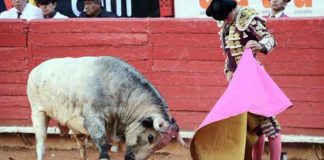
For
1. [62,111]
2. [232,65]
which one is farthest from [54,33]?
[232,65]

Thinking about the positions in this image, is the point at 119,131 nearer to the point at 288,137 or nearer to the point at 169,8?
the point at 288,137

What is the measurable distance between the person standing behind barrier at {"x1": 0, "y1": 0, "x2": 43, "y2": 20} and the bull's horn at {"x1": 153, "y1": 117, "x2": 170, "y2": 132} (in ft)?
9.75

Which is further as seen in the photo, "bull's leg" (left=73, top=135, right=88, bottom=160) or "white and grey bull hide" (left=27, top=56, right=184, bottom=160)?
"bull's leg" (left=73, top=135, right=88, bottom=160)

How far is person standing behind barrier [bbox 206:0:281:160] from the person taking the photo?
5586 mm

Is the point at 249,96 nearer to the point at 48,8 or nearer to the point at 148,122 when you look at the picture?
the point at 148,122

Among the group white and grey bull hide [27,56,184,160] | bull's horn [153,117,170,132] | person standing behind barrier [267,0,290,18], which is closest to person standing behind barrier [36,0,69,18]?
person standing behind barrier [267,0,290,18]

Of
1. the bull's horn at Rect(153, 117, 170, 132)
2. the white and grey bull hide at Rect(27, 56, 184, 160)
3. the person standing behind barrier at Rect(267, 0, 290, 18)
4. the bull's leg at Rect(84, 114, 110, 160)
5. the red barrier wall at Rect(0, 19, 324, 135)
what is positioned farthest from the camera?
the person standing behind barrier at Rect(267, 0, 290, 18)

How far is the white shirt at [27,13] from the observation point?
8.35 metres

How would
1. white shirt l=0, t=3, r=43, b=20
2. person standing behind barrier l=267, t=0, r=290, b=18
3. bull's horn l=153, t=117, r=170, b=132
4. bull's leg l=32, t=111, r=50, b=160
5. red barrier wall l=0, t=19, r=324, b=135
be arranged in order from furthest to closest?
1. white shirt l=0, t=3, r=43, b=20
2. person standing behind barrier l=267, t=0, r=290, b=18
3. red barrier wall l=0, t=19, r=324, b=135
4. bull's leg l=32, t=111, r=50, b=160
5. bull's horn l=153, t=117, r=170, b=132

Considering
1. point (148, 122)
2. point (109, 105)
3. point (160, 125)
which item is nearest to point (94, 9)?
point (109, 105)

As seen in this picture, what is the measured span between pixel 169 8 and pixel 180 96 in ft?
3.35

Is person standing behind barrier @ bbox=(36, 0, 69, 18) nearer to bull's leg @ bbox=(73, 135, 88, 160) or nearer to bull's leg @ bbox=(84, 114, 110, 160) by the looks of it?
bull's leg @ bbox=(73, 135, 88, 160)

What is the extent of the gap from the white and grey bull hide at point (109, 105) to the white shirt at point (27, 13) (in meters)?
2.09

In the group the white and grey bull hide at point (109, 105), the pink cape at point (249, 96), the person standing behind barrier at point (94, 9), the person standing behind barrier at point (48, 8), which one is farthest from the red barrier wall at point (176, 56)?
the pink cape at point (249, 96)
